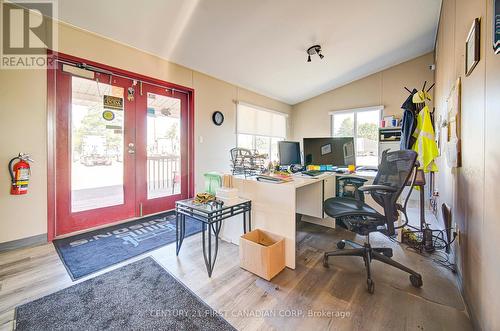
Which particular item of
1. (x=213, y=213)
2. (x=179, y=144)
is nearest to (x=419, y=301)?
(x=213, y=213)

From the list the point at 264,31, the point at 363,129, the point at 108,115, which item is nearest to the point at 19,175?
the point at 108,115

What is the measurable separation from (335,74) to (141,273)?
4940mm

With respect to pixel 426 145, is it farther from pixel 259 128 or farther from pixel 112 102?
pixel 112 102

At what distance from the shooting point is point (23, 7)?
2.08 metres

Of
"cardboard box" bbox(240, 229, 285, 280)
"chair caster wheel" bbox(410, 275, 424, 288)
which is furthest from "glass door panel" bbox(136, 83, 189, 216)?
"chair caster wheel" bbox(410, 275, 424, 288)

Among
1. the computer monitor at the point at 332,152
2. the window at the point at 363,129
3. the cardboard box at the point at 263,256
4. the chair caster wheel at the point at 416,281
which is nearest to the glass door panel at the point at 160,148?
the cardboard box at the point at 263,256

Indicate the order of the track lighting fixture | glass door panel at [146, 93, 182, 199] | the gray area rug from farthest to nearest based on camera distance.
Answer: the track lighting fixture → glass door panel at [146, 93, 182, 199] → the gray area rug

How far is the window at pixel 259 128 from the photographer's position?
4.58 m

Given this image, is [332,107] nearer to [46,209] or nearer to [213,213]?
[213,213]

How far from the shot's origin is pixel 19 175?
2027mm

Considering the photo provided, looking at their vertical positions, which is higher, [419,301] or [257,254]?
[257,254]

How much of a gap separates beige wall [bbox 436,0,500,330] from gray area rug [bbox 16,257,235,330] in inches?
54.3

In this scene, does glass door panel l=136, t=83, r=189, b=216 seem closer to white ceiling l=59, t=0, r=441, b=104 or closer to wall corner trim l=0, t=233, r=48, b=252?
white ceiling l=59, t=0, r=441, b=104

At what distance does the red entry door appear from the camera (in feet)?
7.95
